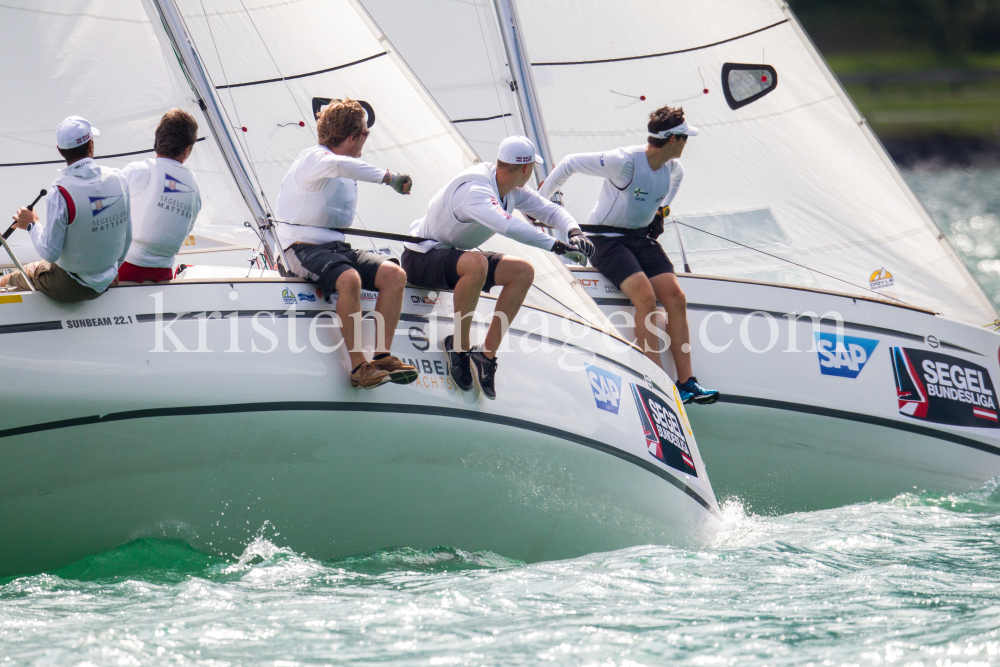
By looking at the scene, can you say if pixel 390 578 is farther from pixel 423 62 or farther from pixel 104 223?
pixel 423 62

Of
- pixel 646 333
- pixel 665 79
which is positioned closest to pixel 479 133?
pixel 665 79

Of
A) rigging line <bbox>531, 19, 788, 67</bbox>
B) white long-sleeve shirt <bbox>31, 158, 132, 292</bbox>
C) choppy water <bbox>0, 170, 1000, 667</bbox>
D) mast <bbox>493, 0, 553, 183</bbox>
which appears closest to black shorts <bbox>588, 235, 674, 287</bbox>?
mast <bbox>493, 0, 553, 183</bbox>

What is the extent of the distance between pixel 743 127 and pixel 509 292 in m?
3.71

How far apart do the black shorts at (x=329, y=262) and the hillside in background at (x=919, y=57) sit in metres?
22.0

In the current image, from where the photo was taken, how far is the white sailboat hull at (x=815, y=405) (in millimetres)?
6059

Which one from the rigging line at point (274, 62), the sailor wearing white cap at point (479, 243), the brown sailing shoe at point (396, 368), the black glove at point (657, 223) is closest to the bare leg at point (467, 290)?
the sailor wearing white cap at point (479, 243)

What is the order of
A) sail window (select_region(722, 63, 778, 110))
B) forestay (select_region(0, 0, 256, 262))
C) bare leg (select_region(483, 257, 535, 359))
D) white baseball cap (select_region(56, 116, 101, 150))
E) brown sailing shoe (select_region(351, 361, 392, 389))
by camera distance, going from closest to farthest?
white baseball cap (select_region(56, 116, 101, 150))
brown sailing shoe (select_region(351, 361, 392, 389))
bare leg (select_region(483, 257, 535, 359))
forestay (select_region(0, 0, 256, 262))
sail window (select_region(722, 63, 778, 110))

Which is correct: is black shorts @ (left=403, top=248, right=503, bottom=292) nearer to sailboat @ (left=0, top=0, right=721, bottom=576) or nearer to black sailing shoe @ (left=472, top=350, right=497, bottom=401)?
sailboat @ (left=0, top=0, right=721, bottom=576)

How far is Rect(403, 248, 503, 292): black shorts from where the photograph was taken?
15.4ft

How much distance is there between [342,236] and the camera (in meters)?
4.59

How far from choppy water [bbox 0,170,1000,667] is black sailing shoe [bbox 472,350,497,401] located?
69 cm

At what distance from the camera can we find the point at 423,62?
315 inches

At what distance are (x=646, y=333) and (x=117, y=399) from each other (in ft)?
9.88

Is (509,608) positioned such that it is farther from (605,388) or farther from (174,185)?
(174,185)
